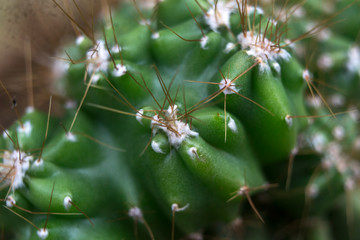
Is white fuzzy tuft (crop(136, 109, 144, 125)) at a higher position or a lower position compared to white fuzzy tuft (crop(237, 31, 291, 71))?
lower

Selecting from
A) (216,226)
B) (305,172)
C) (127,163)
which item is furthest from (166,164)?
(305,172)

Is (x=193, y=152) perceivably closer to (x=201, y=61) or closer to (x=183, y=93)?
(x=183, y=93)

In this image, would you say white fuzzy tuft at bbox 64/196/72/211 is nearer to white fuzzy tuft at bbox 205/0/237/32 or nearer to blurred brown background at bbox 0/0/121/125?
blurred brown background at bbox 0/0/121/125

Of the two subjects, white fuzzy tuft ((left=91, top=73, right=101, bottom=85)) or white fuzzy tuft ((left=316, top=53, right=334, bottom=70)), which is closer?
white fuzzy tuft ((left=91, top=73, right=101, bottom=85))

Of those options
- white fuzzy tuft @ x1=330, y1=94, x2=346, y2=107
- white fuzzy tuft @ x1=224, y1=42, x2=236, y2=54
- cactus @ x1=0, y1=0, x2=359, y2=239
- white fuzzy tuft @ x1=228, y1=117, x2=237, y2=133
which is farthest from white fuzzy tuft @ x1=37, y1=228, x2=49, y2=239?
white fuzzy tuft @ x1=330, y1=94, x2=346, y2=107

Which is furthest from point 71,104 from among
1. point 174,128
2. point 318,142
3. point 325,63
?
point 325,63

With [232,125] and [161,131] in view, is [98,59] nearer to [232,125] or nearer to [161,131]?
[161,131]
